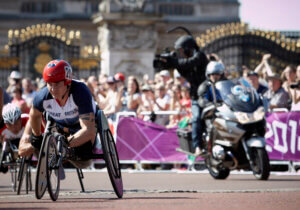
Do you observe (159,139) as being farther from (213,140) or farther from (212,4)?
(212,4)

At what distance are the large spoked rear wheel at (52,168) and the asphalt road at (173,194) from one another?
0.14m

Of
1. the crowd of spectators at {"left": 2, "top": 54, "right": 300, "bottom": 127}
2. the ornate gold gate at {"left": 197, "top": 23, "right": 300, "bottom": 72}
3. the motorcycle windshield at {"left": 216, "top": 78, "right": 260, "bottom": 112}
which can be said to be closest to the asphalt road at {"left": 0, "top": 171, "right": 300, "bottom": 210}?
the motorcycle windshield at {"left": 216, "top": 78, "right": 260, "bottom": 112}

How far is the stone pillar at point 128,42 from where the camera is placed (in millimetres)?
29359

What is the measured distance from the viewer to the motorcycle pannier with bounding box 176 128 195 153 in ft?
48.2

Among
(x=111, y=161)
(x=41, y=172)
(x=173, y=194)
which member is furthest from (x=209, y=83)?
(x=41, y=172)

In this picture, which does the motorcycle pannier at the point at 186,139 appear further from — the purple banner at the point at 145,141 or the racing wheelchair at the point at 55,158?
the racing wheelchair at the point at 55,158

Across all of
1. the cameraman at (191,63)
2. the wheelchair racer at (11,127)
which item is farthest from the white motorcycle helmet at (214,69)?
the wheelchair racer at (11,127)

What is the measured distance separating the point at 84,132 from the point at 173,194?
1.40 meters

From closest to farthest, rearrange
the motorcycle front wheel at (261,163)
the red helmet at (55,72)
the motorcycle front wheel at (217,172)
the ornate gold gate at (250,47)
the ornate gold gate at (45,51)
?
the red helmet at (55,72) → the motorcycle front wheel at (261,163) → the motorcycle front wheel at (217,172) → the ornate gold gate at (250,47) → the ornate gold gate at (45,51)

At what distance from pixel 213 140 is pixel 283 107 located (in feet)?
9.44

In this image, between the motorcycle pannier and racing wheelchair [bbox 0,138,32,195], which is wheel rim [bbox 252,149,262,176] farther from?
racing wheelchair [bbox 0,138,32,195]

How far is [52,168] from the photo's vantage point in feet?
30.3

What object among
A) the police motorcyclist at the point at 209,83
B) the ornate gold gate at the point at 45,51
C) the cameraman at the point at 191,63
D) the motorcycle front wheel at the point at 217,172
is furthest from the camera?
the ornate gold gate at the point at 45,51

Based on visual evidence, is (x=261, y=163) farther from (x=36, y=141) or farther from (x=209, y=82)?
(x=36, y=141)
